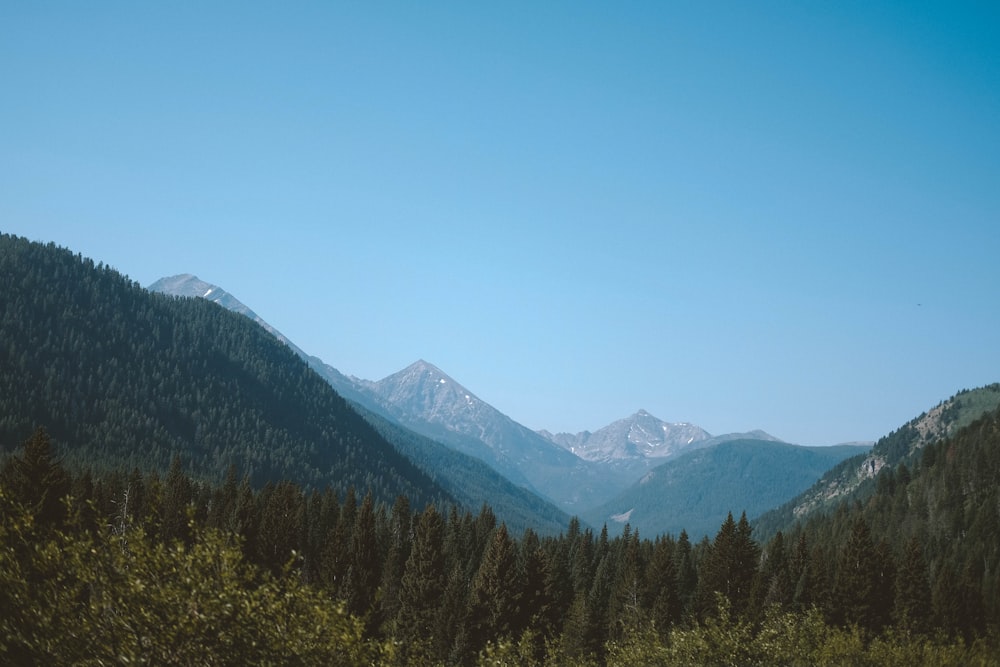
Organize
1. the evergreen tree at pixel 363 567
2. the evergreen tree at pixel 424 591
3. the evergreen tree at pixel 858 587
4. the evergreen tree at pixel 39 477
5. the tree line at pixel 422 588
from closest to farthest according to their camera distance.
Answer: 1. the tree line at pixel 422 588
2. the evergreen tree at pixel 39 477
3. the evergreen tree at pixel 424 591
4. the evergreen tree at pixel 363 567
5. the evergreen tree at pixel 858 587

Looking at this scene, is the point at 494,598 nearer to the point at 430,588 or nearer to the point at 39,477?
the point at 430,588

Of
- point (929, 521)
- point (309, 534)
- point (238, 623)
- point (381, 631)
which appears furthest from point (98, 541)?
point (929, 521)

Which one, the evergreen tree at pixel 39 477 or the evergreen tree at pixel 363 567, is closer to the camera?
the evergreen tree at pixel 39 477

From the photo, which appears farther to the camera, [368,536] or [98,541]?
[368,536]

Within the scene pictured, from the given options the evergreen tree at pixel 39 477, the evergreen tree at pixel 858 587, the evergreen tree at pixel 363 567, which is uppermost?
the evergreen tree at pixel 858 587

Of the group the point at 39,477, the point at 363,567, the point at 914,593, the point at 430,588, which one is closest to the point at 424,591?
the point at 430,588

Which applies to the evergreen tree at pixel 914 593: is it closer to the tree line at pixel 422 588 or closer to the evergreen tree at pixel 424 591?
the tree line at pixel 422 588

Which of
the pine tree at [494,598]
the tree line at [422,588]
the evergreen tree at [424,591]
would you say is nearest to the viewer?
the tree line at [422,588]

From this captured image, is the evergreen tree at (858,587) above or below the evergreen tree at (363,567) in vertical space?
above

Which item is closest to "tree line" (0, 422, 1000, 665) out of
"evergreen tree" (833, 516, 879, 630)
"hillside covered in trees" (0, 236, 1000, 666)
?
"hillside covered in trees" (0, 236, 1000, 666)

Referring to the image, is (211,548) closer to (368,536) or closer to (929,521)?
(368,536)

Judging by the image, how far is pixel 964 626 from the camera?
106m

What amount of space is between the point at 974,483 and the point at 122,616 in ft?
716

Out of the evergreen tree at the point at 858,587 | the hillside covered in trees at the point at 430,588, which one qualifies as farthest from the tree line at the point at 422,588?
the evergreen tree at the point at 858,587
